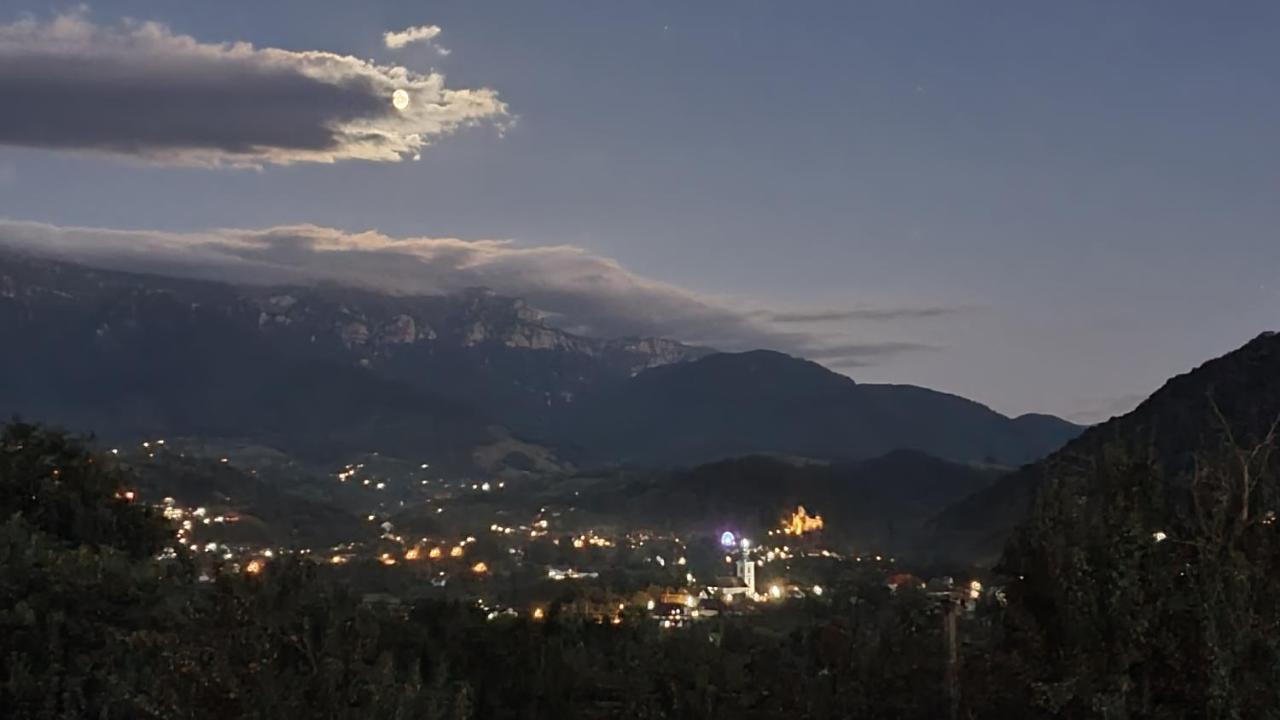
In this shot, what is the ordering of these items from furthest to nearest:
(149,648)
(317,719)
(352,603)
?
(149,648), (352,603), (317,719)

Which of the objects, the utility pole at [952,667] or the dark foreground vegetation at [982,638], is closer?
the dark foreground vegetation at [982,638]

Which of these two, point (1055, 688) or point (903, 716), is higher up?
point (1055, 688)

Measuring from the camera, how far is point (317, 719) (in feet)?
46.5

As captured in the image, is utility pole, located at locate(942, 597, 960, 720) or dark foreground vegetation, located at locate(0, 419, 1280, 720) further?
utility pole, located at locate(942, 597, 960, 720)

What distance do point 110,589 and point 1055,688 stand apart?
19.4m

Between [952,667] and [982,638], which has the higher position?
[982,638]

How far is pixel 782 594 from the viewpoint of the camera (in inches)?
4719

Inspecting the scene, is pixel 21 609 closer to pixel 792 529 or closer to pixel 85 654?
pixel 85 654

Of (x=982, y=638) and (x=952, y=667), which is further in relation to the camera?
(x=952, y=667)

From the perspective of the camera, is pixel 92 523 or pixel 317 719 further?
pixel 92 523

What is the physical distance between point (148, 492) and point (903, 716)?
156524mm

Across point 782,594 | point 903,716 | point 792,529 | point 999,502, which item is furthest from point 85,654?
point 792,529

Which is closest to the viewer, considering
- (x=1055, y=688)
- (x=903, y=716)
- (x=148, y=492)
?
(x=1055, y=688)

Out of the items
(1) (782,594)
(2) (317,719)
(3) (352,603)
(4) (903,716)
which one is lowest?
(1) (782,594)
